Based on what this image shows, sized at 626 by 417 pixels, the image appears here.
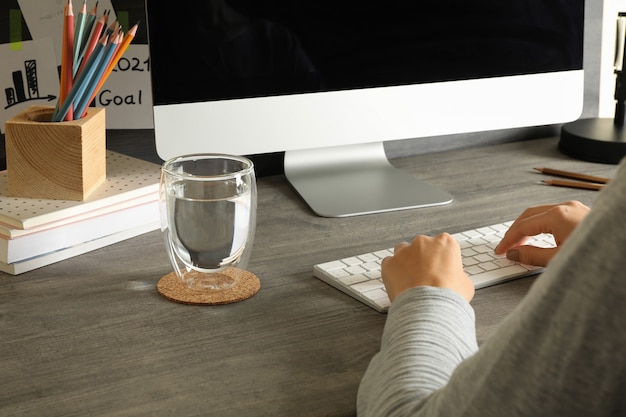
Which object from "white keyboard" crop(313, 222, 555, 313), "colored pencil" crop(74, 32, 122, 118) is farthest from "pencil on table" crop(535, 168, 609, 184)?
"colored pencil" crop(74, 32, 122, 118)

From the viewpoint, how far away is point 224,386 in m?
0.74

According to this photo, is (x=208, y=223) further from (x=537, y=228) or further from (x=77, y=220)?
(x=537, y=228)

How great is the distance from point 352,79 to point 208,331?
0.48 m

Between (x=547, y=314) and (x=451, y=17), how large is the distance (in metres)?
0.81

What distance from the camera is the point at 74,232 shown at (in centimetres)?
102

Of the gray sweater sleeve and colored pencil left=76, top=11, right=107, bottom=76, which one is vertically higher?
colored pencil left=76, top=11, right=107, bottom=76

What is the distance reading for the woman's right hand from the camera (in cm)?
100

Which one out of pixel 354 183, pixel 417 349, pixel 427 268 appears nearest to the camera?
pixel 417 349

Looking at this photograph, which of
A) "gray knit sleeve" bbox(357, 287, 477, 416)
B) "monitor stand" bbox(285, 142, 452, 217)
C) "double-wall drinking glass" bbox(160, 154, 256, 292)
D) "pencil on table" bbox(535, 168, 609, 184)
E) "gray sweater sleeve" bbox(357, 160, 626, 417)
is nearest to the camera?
"gray sweater sleeve" bbox(357, 160, 626, 417)

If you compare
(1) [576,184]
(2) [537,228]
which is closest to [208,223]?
(2) [537,228]

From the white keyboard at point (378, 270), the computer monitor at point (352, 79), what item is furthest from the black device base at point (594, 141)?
the white keyboard at point (378, 270)

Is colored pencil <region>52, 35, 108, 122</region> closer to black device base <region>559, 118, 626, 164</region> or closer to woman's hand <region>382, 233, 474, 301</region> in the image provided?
woman's hand <region>382, 233, 474, 301</region>

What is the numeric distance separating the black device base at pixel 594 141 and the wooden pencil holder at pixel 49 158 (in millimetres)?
847

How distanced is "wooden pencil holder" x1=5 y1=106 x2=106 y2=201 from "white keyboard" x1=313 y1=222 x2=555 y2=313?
324mm
